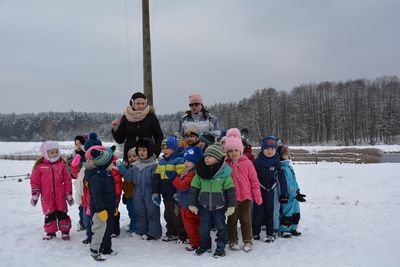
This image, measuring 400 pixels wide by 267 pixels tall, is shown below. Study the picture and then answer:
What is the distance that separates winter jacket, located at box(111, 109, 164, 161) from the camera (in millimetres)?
6195

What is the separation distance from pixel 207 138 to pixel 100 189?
1.93m

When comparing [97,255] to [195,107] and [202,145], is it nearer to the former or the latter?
[202,145]

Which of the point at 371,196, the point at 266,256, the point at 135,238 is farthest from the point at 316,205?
the point at 135,238

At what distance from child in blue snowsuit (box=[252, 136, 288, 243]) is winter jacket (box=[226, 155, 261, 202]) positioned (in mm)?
480

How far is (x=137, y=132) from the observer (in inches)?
244

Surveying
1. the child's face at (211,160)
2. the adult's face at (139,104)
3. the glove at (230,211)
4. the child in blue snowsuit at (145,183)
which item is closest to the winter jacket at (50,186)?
the child in blue snowsuit at (145,183)

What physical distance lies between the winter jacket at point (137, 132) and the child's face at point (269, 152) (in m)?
1.85

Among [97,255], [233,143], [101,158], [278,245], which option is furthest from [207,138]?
[97,255]

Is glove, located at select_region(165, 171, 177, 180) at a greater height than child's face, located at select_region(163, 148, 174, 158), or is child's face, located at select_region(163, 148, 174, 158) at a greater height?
child's face, located at select_region(163, 148, 174, 158)

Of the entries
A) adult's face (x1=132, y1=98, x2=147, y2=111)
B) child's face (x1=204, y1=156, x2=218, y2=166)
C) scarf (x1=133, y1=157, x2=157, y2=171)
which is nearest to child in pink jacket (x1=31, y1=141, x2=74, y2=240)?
scarf (x1=133, y1=157, x2=157, y2=171)

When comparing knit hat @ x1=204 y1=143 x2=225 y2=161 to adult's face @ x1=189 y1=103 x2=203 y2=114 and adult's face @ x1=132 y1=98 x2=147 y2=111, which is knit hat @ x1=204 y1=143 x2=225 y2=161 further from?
adult's face @ x1=132 y1=98 x2=147 y2=111

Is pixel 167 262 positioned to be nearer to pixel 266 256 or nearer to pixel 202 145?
pixel 266 256

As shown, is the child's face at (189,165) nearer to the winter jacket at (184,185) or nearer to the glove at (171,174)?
the winter jacket at (184,185)

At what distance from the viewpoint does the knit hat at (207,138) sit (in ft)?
19.4
